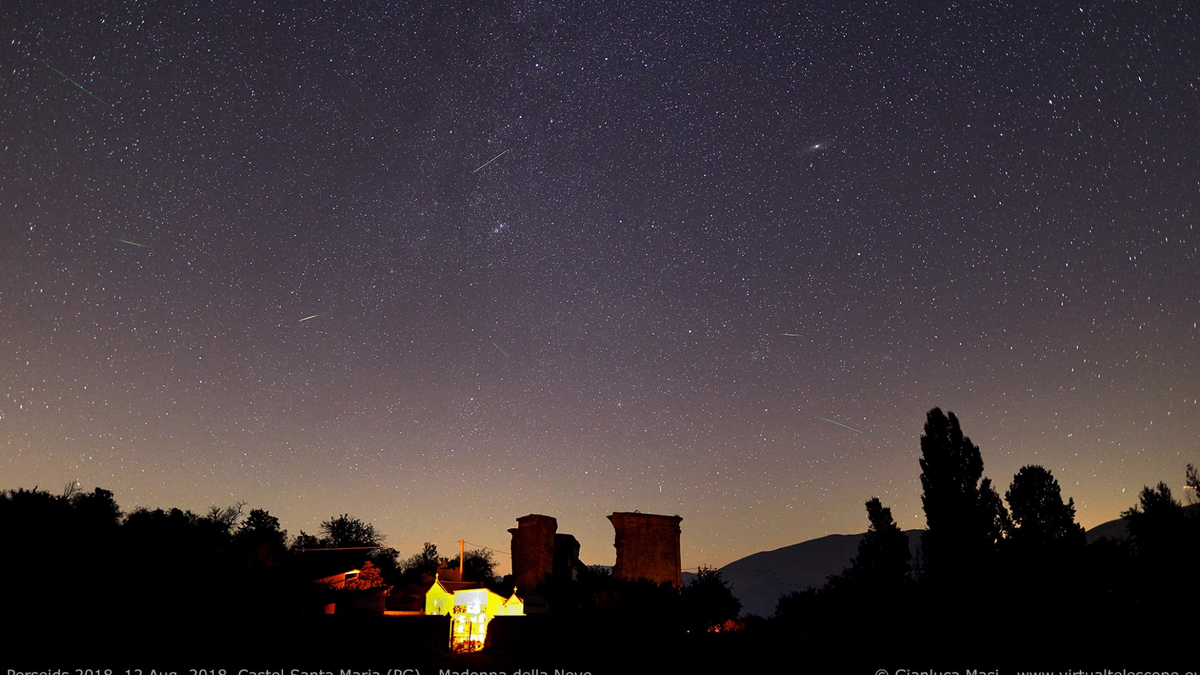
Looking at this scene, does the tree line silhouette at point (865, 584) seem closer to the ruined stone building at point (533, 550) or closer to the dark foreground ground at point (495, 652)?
the dark foreground ground at point (495, 652)

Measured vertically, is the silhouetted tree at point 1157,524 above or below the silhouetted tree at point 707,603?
above

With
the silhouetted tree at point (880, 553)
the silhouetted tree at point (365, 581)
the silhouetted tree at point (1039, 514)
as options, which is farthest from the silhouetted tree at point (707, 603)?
the silhouetted tree at point (365, 581)

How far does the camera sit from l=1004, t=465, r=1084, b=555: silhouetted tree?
1388 inches

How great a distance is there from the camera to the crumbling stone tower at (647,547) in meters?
57.3

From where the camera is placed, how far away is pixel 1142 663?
571 inches

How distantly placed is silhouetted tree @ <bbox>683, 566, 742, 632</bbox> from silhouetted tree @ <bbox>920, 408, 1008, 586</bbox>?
15129 mm

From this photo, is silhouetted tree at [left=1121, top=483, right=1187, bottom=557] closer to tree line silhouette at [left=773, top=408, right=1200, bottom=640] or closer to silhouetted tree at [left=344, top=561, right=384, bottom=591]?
tree line silhouette at [left=773, top=408, right=1200, bottom=640]

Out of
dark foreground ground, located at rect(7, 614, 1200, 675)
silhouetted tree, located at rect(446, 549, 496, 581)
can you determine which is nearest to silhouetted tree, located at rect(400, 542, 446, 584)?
silhouetted tree, located at rect(446, 549, 496, 581)

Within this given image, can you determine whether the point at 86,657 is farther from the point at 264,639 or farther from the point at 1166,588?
the point at 1166,588

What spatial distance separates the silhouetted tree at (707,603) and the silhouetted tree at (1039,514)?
63.3 ft

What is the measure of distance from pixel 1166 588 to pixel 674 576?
37685mm

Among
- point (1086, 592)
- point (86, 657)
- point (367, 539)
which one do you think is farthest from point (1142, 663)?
point (367, 539)

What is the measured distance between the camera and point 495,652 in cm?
3338

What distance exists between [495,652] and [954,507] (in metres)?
25.2
